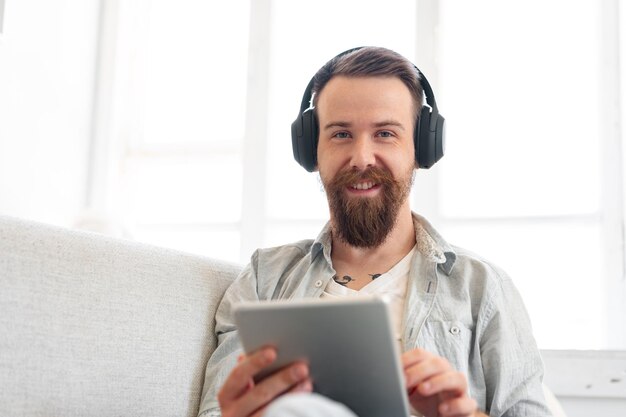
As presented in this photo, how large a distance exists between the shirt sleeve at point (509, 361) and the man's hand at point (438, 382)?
0.27 meters

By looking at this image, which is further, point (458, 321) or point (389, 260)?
point (389, 260)

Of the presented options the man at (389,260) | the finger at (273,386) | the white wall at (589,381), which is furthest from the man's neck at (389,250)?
the white wall at (589,381)

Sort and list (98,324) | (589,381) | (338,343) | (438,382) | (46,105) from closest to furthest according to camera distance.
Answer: (338,343)
(438,382)
(98,324)
(589,381)
(46,105)

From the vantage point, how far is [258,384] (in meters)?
0.90

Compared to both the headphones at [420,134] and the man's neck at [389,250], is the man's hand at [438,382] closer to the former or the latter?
the man's neck at [389,250]

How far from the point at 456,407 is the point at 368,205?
56cm

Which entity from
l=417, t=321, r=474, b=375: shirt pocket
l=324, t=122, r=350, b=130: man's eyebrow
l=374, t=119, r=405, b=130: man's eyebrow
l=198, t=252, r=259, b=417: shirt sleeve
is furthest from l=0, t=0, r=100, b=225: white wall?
l=417, t=321, r=474, b=375: shirt pocket

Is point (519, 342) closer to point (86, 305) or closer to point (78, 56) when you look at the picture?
point (86, 305)

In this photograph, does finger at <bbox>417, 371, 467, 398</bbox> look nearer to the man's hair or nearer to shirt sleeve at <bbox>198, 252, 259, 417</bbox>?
shirt sleeve at <bbox>198, 252, 259, 417</bbox>

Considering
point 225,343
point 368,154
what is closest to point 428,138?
point 368,154

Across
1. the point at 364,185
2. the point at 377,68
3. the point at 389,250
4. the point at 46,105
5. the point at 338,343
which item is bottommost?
the point at 338,343

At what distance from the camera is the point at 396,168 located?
146 centimetres

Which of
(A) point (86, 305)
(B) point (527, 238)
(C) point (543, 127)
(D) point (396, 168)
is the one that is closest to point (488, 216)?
(B) point (527, 238)

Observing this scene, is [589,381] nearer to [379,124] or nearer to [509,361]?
[509,361]
